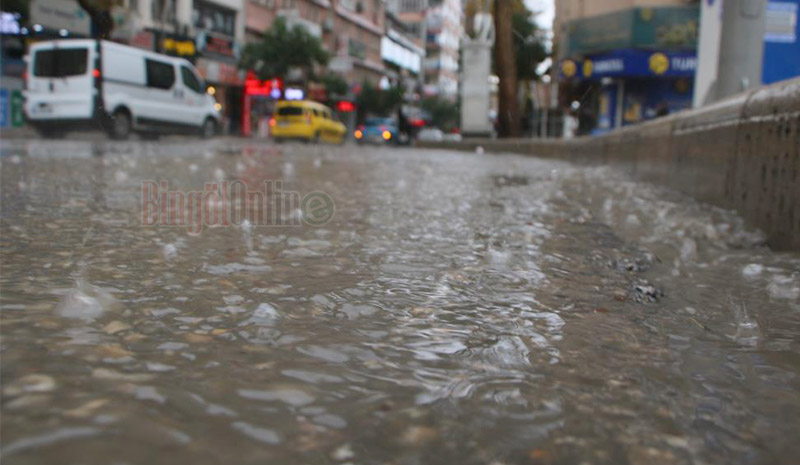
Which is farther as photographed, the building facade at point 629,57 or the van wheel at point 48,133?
the building facade at point 629,57

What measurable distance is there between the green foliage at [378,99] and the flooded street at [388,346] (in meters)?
49.7

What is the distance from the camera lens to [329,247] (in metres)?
2.91

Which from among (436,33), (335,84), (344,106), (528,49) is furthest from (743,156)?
(436,33)

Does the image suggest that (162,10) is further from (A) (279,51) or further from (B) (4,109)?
(B) (4,109)

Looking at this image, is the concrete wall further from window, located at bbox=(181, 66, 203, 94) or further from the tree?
the tree

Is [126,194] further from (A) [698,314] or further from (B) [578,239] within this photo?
(A) [698,314]

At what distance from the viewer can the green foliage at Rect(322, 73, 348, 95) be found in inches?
1698

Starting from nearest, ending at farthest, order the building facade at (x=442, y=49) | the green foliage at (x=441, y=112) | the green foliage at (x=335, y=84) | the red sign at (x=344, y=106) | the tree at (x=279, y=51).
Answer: the tree at (x=279, y=51), the green foliage at (x=335, y=84), the red sign at (x=344, y=106), the green foliage at (x=441, y=112), the building facade at (x=442, y=49)

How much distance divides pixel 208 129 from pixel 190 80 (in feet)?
5.25

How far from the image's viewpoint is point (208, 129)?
19359 mm

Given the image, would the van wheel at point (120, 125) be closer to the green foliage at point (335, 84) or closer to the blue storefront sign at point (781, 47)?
the blue storefront sign at point (781, 47)

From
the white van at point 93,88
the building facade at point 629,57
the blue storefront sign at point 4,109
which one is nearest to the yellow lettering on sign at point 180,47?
the blue storefront sign at point 4,109

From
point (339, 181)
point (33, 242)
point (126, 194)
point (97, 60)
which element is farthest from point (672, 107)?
point (33, 242)

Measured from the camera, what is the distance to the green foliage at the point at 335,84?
43.1m
